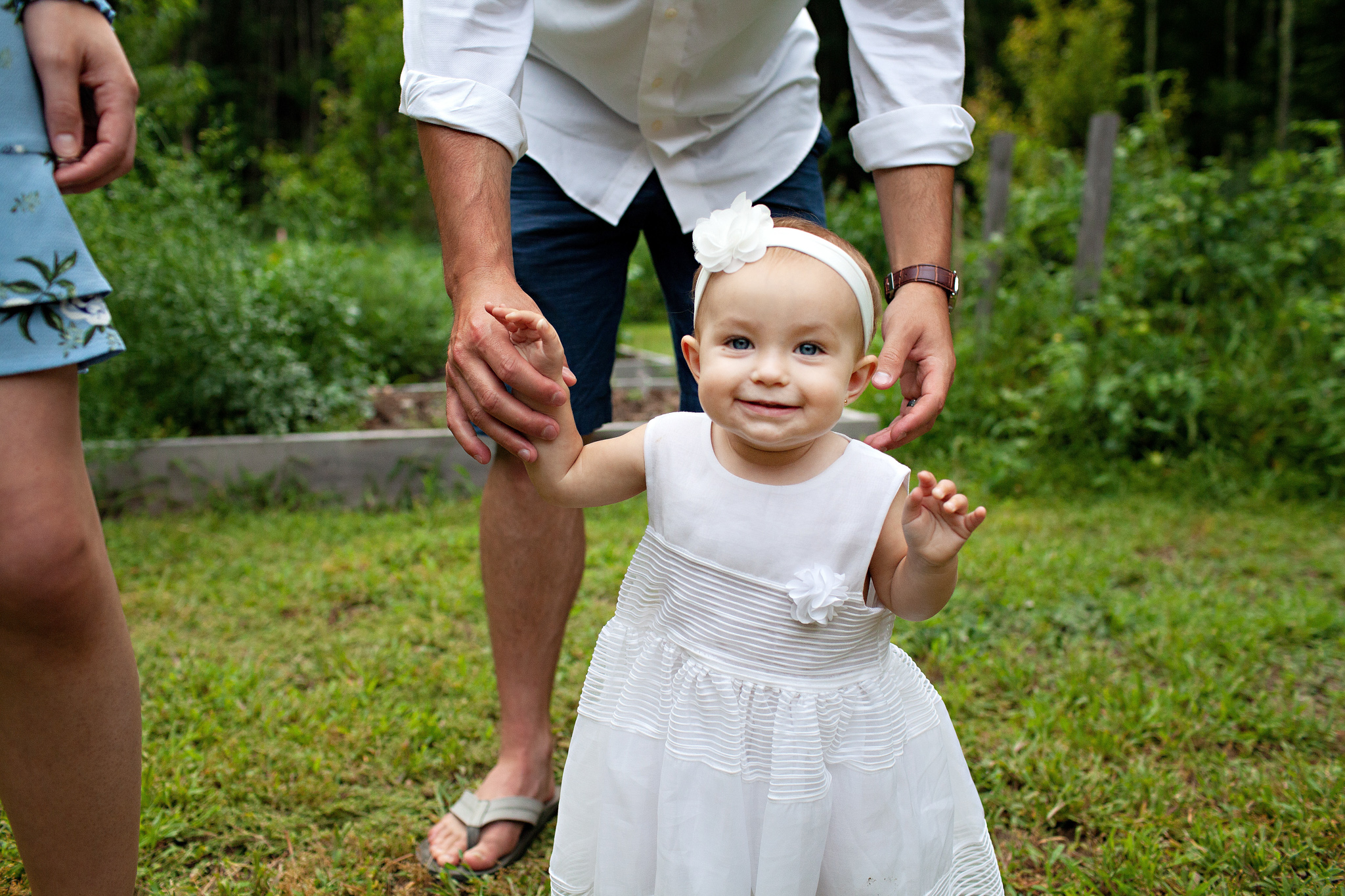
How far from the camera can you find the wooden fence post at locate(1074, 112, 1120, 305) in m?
4.54

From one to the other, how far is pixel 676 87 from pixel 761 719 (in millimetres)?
1036

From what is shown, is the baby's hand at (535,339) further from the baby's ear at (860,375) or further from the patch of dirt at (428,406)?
the patch of dirt at (428,406)

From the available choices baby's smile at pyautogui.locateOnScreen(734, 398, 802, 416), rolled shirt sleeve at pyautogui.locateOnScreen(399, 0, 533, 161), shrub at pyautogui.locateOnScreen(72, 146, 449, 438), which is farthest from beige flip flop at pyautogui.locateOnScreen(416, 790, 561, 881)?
shrub at pyautogui.locateOnScreen(72, 146, 449, 438)

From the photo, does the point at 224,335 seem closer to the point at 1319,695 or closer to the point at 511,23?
the point at 511,23

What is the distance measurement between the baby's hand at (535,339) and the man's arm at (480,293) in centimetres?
2

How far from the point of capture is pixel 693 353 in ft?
4.19

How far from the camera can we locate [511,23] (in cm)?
135

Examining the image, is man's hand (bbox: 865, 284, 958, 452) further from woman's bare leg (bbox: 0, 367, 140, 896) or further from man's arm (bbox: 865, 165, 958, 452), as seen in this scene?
woman's bare leg (bbox: 0, 367, 140, 896)

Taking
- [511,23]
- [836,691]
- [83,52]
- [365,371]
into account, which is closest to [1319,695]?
[836,691]

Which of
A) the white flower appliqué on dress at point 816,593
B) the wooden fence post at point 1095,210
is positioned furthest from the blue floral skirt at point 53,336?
the wooden fence post at point 1095,210

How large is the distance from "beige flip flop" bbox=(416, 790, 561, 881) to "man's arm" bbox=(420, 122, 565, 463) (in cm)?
80

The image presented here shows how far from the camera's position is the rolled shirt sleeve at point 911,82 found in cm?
145

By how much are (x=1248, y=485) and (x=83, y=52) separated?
13.5 ft

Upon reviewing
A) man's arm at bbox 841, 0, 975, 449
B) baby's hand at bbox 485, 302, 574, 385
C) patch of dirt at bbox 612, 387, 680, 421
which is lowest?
patch of dirt at bbox 612, 387, 680, 421
